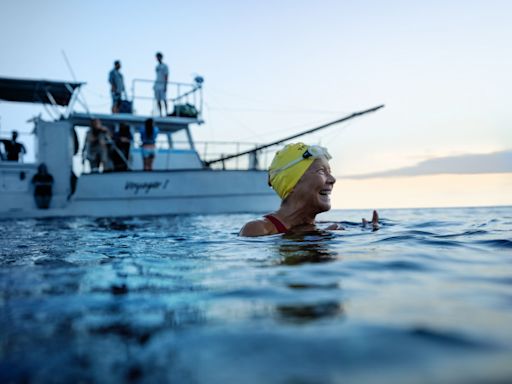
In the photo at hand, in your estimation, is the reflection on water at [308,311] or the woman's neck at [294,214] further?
the woman's neck at [294,214]

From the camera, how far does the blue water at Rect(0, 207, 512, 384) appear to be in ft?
3.49

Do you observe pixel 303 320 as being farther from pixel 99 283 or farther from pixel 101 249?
pixel 101 249

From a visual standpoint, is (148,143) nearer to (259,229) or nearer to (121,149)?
(121,149)

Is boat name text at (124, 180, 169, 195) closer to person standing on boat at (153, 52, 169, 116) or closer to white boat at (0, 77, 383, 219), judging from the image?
white boat at (0, 77, 383, 219)

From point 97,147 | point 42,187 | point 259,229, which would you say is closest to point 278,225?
point 259,229

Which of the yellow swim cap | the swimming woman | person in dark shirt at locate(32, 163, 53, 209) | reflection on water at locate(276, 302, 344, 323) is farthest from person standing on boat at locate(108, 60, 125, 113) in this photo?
reflection on water at locate(276, 302, 344, 323)

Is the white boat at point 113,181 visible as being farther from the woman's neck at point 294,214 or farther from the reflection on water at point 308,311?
the reflection on water at point 308,311

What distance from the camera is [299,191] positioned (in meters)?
4.07

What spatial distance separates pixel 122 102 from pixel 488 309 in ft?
43.2

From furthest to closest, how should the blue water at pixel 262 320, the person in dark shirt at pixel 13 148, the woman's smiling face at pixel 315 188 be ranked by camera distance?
the person in dark shirt at pixel 13 148 → the woman's smiling face at pixel 315 188 → the blue water at pixel 262 320

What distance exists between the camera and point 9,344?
50.5 inches

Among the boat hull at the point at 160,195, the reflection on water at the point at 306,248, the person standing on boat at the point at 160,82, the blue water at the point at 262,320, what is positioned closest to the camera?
the blue water at the point at 262,320

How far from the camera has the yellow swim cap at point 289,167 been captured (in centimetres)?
409

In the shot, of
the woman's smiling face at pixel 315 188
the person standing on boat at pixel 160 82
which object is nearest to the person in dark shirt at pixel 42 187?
the person standing on boat at pixel 160 82
